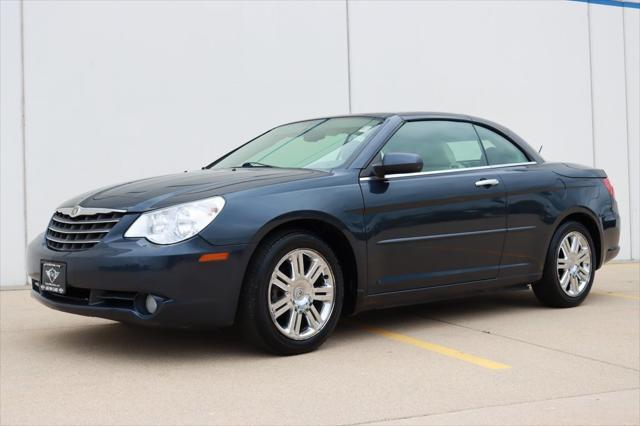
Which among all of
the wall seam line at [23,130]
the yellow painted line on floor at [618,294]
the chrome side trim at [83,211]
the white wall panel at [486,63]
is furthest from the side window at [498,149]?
the wall seam line at [23,130]

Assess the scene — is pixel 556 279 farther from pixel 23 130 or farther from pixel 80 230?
pixel 23 130

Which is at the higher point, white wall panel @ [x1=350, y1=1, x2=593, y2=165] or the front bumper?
white wall panel @ [x1=350, y1=1, x2=593, y2=165]

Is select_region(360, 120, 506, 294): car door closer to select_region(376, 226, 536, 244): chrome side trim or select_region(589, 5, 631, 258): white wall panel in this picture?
select_region(376, 226, 536, 244): chrome side trim

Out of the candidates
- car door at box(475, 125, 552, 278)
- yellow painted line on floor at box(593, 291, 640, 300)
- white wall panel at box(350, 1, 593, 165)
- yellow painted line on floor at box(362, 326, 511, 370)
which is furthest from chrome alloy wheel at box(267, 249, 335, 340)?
white wall panel at box(350, 1, 593, 165)

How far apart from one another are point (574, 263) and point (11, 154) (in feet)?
17.7

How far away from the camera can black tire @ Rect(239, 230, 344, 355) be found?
4789 mm

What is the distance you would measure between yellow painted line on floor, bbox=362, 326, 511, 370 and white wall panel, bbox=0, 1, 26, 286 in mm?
4049

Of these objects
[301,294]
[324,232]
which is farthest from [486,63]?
[301,294]

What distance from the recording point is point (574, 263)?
6863 millimetres

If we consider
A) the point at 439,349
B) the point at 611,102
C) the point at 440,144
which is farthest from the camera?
the point at 611,102

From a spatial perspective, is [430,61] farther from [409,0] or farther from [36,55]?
[36,55]

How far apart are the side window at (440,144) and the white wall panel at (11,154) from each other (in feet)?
14.1

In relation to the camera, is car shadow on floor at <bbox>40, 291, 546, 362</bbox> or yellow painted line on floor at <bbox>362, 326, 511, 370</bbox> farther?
car shadow on floor at <bbox>40, 291, 546, 362</bbox>

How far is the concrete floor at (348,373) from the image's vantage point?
3.78 metres
